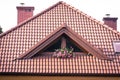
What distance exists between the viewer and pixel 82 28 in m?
19.0

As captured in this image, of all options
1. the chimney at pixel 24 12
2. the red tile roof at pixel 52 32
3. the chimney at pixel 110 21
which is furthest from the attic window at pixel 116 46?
the chimney at pixel 24 12

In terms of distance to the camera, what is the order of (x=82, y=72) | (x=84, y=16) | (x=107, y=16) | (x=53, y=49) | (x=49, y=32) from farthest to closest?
(x=107, y=16)
(x=84, y=16)
(x=49, y=32)
(x=53, y=49)
(x=82, y=72)

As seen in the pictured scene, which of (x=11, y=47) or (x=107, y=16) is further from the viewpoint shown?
(x=107, y=16)

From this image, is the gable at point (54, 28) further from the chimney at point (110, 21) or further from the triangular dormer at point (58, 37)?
the chimney at point (110, 21)

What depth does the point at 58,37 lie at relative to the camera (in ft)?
56.4

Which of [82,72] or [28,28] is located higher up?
[28,28]

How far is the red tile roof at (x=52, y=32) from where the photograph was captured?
16.4 metres

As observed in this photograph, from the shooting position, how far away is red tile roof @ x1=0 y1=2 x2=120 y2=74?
1638cm

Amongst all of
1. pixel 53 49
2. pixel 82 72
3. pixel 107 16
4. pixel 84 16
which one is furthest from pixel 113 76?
pixel 107 16

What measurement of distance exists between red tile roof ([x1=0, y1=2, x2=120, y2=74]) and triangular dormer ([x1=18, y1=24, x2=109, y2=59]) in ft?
0.61

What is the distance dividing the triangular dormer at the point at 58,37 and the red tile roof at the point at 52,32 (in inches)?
7.3

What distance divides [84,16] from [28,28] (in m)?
3.37

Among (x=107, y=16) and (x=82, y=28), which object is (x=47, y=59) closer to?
(x=82, y=28)

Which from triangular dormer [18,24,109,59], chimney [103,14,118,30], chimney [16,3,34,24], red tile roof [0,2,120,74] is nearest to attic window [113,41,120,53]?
red tile roof [0,2,120,74]
